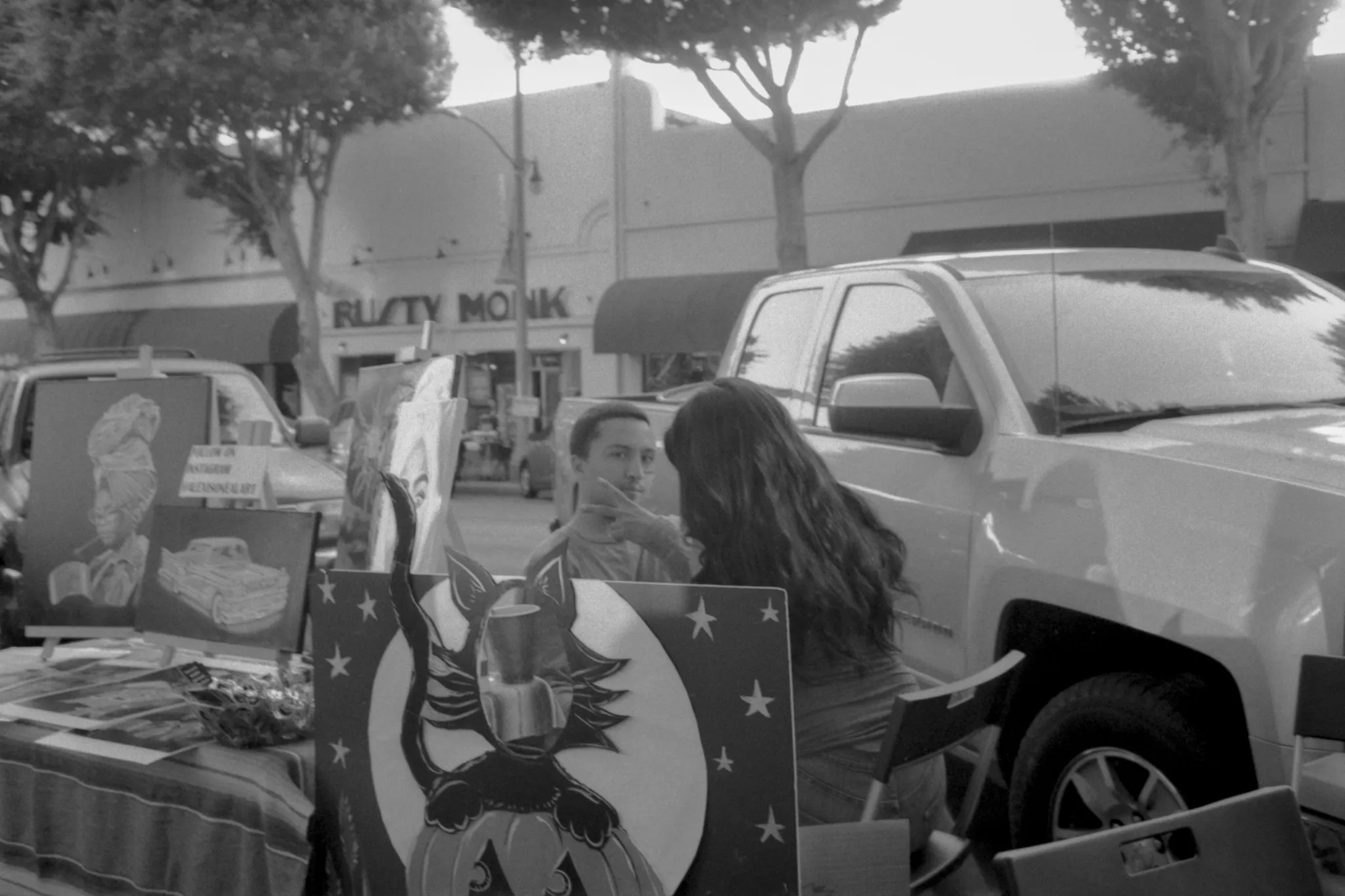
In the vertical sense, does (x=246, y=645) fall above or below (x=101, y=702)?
above

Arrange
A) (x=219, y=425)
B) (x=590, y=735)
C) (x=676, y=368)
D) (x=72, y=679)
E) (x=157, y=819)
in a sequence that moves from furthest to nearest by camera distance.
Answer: (x=676, y=368) → (x=219, y=425) → (x=72, y=679) → (x=157, y=819) → (x=590, y=735)

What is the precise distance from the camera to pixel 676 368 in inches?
974

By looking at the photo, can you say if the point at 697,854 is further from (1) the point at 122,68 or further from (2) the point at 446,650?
(1) the point at 122,68

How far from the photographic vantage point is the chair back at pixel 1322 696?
2613 mm

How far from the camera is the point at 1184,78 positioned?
620 inches

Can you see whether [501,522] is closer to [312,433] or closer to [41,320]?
[312,433]

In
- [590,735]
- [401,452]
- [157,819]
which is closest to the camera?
[590,735]

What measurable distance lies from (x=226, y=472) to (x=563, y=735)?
2.10 m

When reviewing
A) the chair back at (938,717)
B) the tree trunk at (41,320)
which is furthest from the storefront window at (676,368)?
the chair back at (938,717)

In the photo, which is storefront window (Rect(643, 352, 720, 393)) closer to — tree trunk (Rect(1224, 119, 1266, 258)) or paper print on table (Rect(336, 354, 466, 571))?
tree trunk (Rect(1224, 119, 1266, 258))

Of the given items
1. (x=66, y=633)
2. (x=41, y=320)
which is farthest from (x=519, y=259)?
(x=66, y=633)

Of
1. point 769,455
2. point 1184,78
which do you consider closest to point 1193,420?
point 769,455

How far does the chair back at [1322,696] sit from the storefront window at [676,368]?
21.0 m

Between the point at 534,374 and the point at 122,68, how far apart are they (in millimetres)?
9139
